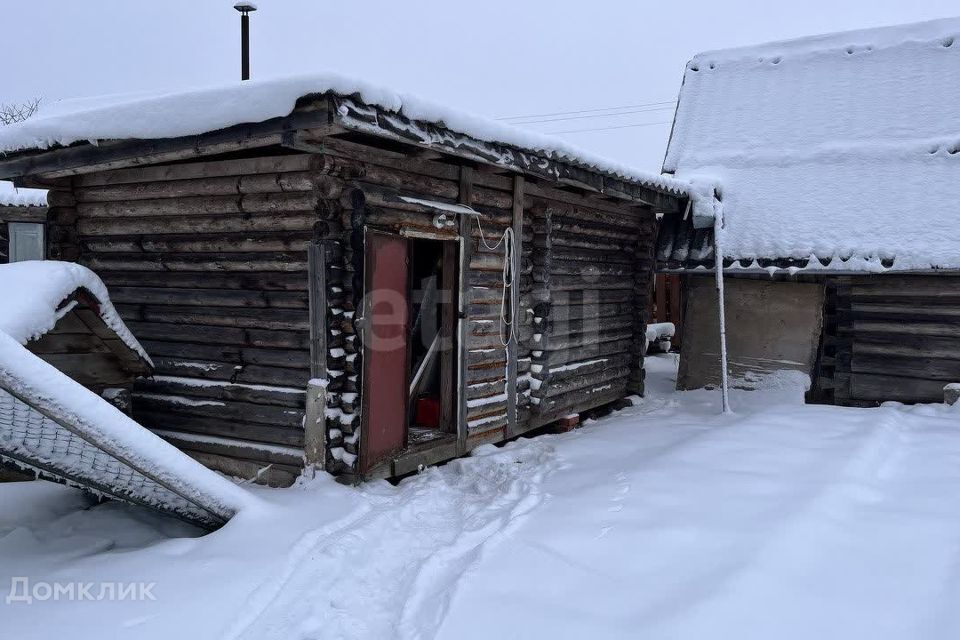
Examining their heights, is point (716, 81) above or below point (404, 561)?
above

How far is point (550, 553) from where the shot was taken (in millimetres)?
4152

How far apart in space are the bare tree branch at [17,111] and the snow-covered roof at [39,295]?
31106 mm

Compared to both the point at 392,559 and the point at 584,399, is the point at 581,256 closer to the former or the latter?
the point at 584,399

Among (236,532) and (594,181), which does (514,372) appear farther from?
(236,532)

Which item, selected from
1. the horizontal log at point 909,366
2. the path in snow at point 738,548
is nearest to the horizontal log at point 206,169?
the path in snow at point 738,548

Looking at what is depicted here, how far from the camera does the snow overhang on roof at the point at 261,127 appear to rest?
179 inches

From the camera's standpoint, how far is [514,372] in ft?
24.7

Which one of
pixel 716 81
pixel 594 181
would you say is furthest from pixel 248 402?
pixel 716 81

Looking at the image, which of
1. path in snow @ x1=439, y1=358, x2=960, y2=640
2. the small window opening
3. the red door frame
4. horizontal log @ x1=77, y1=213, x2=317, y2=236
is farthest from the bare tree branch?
path in snow @ x1=439, y1=358, x2=960, y2=640

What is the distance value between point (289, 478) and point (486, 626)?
8.75 feet

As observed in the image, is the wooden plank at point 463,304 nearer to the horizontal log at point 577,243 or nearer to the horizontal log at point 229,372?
the horizontal log at point 577,243

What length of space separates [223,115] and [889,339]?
8.22 meters

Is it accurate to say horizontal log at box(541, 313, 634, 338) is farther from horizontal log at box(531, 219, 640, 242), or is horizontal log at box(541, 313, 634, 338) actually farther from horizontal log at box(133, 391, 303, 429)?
horizontal log at box(133, 391, 303, 429)

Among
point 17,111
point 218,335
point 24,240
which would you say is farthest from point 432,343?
point 17,111
